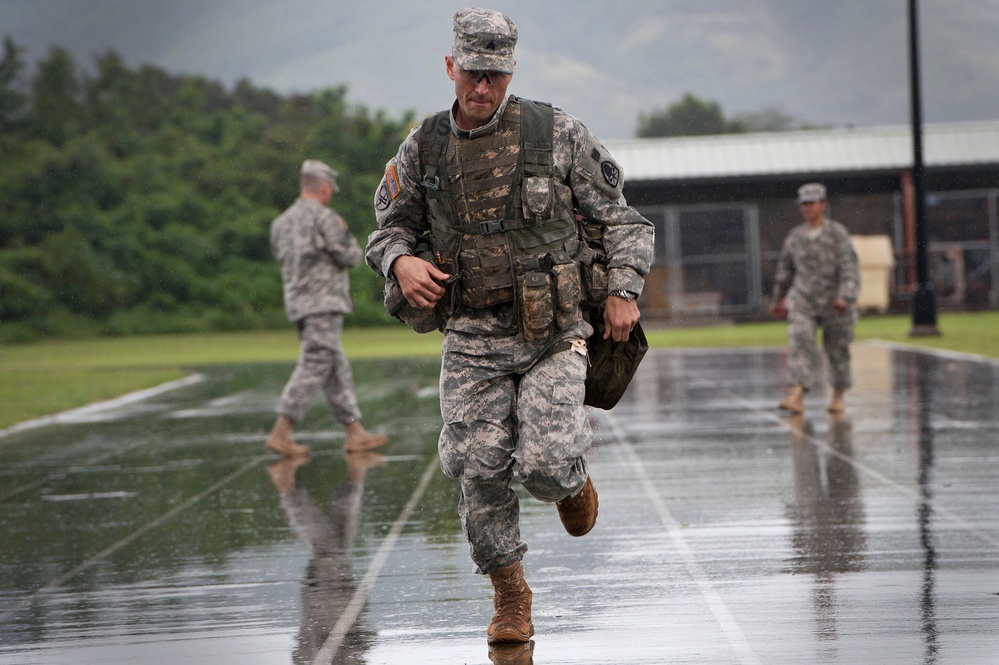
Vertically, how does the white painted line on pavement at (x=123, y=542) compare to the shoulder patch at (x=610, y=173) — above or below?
below

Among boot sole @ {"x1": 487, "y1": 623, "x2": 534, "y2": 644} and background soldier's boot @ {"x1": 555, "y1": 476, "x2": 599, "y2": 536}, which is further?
background soldier's boot @ {"x1": 555, "y1": 476, "x2": 599, "y2": 536}

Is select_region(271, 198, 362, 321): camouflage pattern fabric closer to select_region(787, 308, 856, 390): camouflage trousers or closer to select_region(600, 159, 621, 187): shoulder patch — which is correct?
select_region(787, 308, 856, 390): camouflage trousers

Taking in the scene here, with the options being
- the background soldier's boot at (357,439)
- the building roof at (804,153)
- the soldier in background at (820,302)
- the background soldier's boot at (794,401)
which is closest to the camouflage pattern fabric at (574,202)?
the background soldier's boot at (357,439)

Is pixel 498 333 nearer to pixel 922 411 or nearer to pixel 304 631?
pixel 304 631

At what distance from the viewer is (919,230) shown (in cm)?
2539

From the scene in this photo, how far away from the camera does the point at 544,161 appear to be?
5.15 m

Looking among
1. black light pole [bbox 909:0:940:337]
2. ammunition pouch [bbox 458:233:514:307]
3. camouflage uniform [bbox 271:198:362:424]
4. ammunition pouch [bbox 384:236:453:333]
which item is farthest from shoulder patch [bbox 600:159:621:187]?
black light pole [bbox 909:0:940:337]

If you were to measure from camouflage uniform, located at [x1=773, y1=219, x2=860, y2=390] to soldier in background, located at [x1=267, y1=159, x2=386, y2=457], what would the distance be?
3.94 meters

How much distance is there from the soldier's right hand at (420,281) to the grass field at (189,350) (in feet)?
35.2

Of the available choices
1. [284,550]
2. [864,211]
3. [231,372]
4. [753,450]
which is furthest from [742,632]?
[864,211]

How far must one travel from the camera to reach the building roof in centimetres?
4000

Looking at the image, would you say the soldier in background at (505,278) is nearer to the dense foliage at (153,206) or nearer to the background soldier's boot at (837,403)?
the background soldier's boot at (837,403)

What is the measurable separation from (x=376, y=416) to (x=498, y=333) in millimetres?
9171

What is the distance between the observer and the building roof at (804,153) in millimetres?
40000
